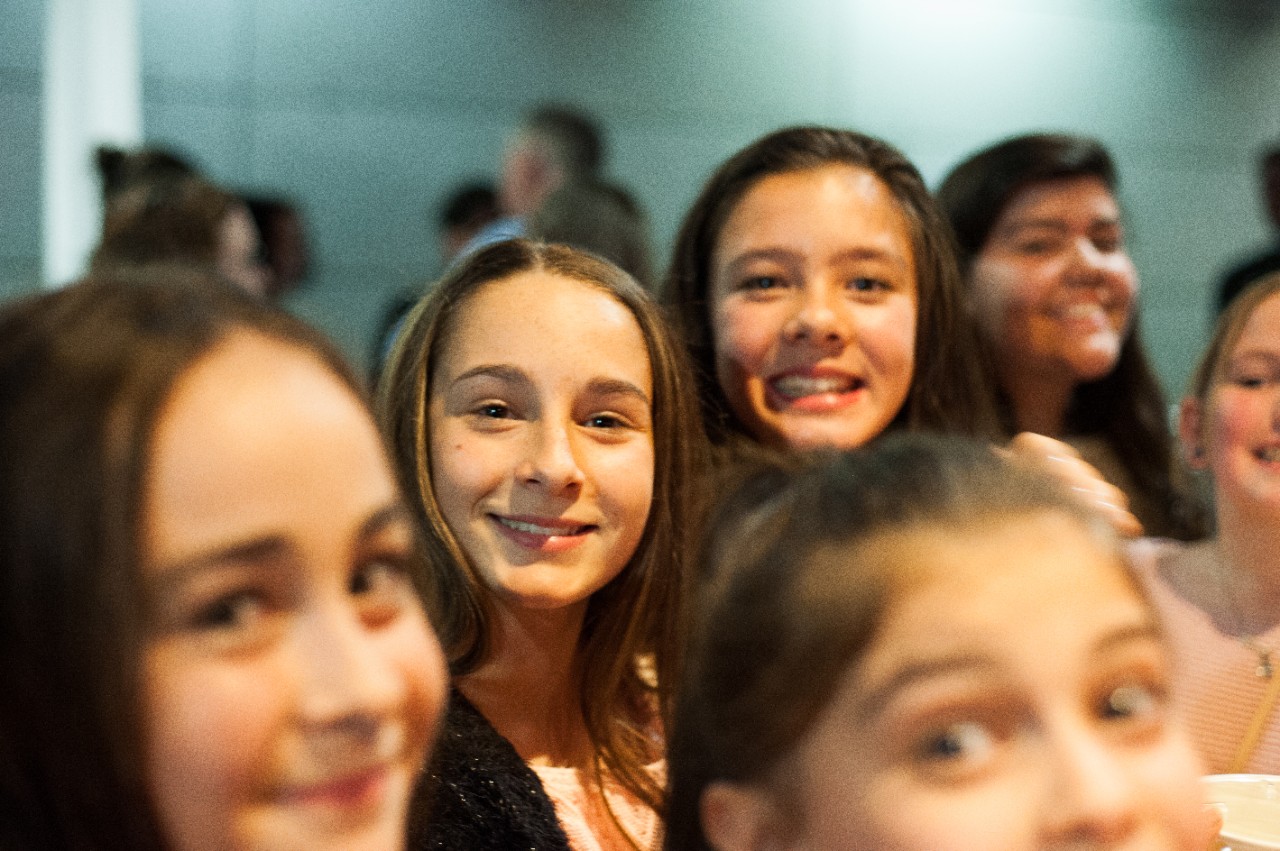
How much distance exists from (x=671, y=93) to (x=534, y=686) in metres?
4.17

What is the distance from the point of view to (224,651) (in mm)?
696

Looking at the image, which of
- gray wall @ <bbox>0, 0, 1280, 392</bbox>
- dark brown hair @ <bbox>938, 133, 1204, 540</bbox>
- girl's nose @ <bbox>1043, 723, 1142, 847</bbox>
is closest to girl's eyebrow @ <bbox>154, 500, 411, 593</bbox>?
girl's nose @ <bbox>1043, 723, 1142, 847</bbox>

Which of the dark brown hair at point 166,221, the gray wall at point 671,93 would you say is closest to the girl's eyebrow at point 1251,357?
the dark brown hair at point 166,221

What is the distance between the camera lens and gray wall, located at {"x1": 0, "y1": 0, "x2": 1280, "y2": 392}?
4945 millimetres

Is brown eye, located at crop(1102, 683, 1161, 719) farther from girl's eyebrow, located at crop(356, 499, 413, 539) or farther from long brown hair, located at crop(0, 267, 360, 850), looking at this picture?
long brown hair, located at crop(0, 267, 360, 850)

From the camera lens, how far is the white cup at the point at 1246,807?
3.40 feet

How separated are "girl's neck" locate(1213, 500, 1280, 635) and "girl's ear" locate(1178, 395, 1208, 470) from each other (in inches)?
5.0

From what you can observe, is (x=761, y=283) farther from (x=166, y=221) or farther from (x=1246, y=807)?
(x=166, y=221)

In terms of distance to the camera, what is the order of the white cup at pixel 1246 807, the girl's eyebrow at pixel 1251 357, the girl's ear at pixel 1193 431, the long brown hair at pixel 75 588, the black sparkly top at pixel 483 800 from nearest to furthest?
1. the long brown hair at pixel 75 588
2. the white cup at pixel 1246 807
3. the black sparkly top at pixel 483 800
4. the girl's eyebrow at pixel 1251 357
5. the girl's ear at pixel 1193 431

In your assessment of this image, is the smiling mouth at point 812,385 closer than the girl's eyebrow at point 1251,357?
No

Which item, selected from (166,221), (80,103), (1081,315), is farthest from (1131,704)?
(80,103)

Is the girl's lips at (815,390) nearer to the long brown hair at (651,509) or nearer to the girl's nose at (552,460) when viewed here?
the long brown hair at (651,509)

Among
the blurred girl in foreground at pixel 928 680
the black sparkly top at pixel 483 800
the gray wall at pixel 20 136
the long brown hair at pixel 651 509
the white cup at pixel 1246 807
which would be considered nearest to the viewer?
the blurred girl in foreground at pixel 928 680

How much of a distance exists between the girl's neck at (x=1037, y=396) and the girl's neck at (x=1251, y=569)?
77cm
